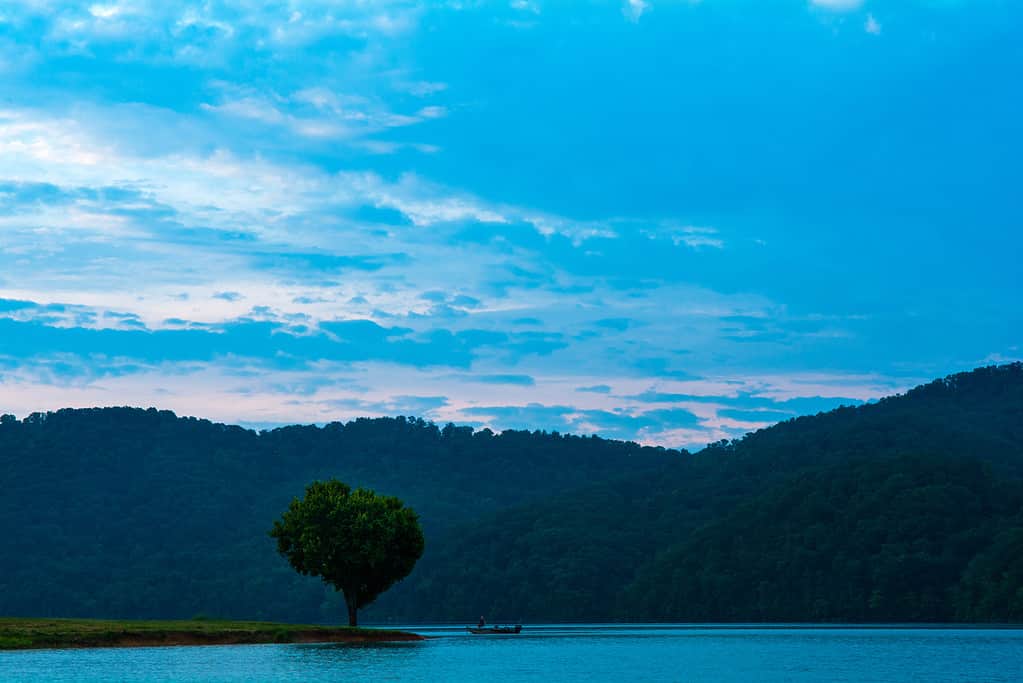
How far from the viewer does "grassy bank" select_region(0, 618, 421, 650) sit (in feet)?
341

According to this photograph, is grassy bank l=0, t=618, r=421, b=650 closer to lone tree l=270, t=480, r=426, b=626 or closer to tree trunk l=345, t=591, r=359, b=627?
tree trunk l=345, t=591, r=359, b=627

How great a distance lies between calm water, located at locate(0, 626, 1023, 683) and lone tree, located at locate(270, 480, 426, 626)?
747 centimetres

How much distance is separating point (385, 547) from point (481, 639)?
37.1 meters

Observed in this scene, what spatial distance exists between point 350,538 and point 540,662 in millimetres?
26005

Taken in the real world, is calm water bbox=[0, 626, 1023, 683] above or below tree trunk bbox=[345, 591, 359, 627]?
A: below

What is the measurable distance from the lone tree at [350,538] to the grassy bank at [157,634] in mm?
5568

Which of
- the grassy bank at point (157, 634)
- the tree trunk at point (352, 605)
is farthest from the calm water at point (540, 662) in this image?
the tree trunk at point (352, 605)

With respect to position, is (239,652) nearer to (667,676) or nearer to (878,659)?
(667,676)

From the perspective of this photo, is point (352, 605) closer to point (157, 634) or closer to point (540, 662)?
point (157, 634)

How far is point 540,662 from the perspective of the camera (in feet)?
349

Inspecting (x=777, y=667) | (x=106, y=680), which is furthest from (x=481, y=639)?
(x=106, y=680)

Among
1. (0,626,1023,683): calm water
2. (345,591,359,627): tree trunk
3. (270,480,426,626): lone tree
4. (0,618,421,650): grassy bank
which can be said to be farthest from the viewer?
(345,591,359,627): tree trunk

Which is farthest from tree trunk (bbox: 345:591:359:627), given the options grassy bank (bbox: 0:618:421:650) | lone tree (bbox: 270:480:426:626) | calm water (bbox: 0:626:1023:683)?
calm water (bbox: 0:626:1023:683)

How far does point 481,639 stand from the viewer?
518 feet
